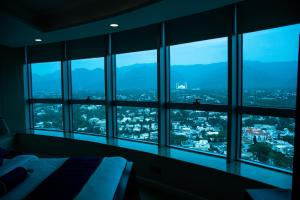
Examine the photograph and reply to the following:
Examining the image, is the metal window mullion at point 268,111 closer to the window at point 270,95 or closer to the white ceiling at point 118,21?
the window at point 270,95

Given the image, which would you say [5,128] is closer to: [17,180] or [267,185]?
[17,180]

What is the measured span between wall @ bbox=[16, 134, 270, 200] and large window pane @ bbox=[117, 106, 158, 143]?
0.40 meters

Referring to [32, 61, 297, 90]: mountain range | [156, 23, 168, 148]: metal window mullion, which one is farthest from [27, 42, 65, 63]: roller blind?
[156, 23, 168, 148]: metal window mullion

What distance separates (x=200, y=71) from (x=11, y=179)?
249 cm

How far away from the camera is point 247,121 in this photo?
249 cm

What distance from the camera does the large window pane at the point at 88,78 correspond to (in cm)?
383

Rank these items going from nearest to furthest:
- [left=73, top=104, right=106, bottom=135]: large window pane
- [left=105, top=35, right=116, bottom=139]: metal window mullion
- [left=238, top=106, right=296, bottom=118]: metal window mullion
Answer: [left=238, top=106, right=296, bottom=118]: metal window mullion, [left=105, top=35, right=116, bottom=139]: metal window mullion, [left=73, top=104, right=106, bottom=135]: large window pane

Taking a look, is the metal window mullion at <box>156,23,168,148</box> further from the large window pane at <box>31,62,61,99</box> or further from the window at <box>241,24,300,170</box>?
the large window pane at <box>31,62,61,99</box>

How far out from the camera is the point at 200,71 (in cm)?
289

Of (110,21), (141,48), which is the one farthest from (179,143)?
(110,21)

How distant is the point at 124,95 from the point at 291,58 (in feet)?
8.14

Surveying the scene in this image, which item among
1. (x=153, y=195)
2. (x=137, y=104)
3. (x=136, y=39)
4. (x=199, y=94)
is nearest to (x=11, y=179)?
(x=153, y=195)

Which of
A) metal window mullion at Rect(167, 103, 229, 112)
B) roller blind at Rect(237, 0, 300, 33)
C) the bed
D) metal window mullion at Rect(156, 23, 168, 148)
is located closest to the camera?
the bed

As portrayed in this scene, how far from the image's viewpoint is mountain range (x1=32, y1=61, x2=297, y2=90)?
2.24 metres
